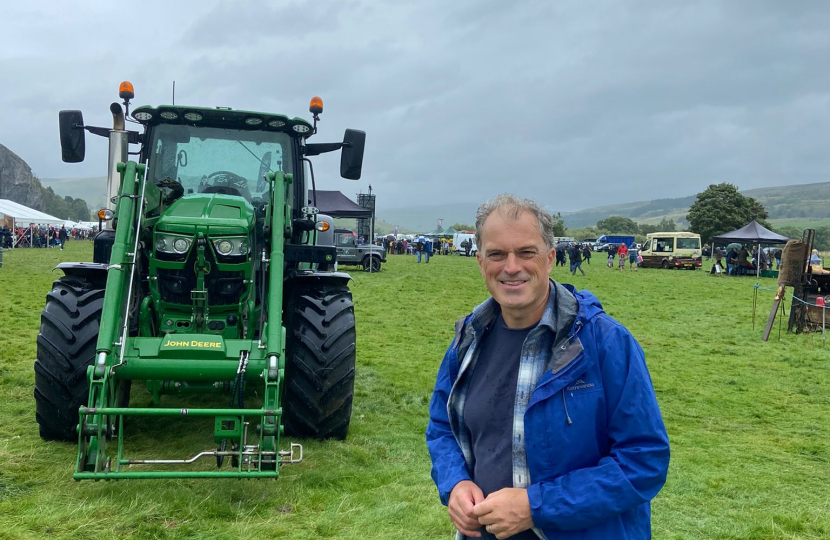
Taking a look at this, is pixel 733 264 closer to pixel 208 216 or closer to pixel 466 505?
pixel 208 216

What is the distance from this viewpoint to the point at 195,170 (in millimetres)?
6047

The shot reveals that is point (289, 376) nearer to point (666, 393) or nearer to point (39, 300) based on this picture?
point (666, 393)

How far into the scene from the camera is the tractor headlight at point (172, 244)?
4.99 meters

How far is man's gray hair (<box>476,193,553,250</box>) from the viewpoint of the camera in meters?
2.17

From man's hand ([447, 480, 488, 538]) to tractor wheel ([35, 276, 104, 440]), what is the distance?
12.4ft

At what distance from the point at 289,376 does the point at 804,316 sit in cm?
1148

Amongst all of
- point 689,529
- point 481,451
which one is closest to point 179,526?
point 481,451

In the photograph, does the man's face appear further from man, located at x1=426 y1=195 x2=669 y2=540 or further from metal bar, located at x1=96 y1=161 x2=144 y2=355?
metal bar, located at x1=96 y1=161 x2=144 y2=355

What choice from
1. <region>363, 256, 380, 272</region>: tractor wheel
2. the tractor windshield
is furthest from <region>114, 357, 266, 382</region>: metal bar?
<region>363, 256, 380, 272</region>: tractor wheel

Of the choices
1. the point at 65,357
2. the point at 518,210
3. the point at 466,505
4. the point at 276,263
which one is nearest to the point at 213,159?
the point at 276,263

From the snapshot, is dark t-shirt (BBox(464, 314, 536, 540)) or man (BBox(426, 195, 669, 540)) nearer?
man (BBox(426, 195, 669, 540))

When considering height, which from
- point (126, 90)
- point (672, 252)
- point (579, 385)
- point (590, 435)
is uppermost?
point (126, 90)

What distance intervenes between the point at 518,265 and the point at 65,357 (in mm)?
4042

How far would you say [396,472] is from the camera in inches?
202
